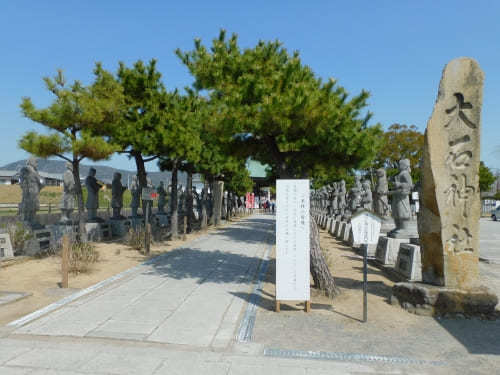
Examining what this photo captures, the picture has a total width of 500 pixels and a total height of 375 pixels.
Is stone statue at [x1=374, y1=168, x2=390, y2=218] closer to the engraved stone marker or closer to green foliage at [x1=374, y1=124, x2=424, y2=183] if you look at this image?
the engraved stone marker

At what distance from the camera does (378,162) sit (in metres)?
39.8

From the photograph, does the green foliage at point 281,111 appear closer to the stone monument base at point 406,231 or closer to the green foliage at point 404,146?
the stone monument base at point 406,231

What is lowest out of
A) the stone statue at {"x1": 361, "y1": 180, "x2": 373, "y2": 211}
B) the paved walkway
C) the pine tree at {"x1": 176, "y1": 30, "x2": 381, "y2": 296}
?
the paved walkway

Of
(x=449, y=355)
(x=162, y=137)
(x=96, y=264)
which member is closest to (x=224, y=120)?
(x=449, y=355)

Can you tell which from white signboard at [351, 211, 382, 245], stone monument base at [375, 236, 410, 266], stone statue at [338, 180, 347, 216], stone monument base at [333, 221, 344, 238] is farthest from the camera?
stone statue at [338, 180, 347, 216]

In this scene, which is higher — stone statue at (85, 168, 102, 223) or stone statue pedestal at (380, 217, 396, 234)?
stone statue at (85, 168, 102, 223)

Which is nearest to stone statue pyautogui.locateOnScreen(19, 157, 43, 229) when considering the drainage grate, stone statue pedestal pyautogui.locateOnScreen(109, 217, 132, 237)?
stone statue pedestal pyautogui.locateOnScreen(109, 217, 132, 237)

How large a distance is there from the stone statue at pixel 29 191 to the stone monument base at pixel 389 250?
34.2 feet

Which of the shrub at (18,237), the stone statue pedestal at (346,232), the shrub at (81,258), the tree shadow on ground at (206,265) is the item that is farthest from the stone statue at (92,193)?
the stone statue pedestal at (346,232)

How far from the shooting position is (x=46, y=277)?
8.09m

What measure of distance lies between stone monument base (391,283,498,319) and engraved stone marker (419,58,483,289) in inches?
6.1

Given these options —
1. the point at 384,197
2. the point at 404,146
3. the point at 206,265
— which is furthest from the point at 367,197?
the point at 404,146

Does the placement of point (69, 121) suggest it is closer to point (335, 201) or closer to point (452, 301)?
point (452, 301)

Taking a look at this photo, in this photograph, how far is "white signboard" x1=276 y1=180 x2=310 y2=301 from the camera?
5727 mm
